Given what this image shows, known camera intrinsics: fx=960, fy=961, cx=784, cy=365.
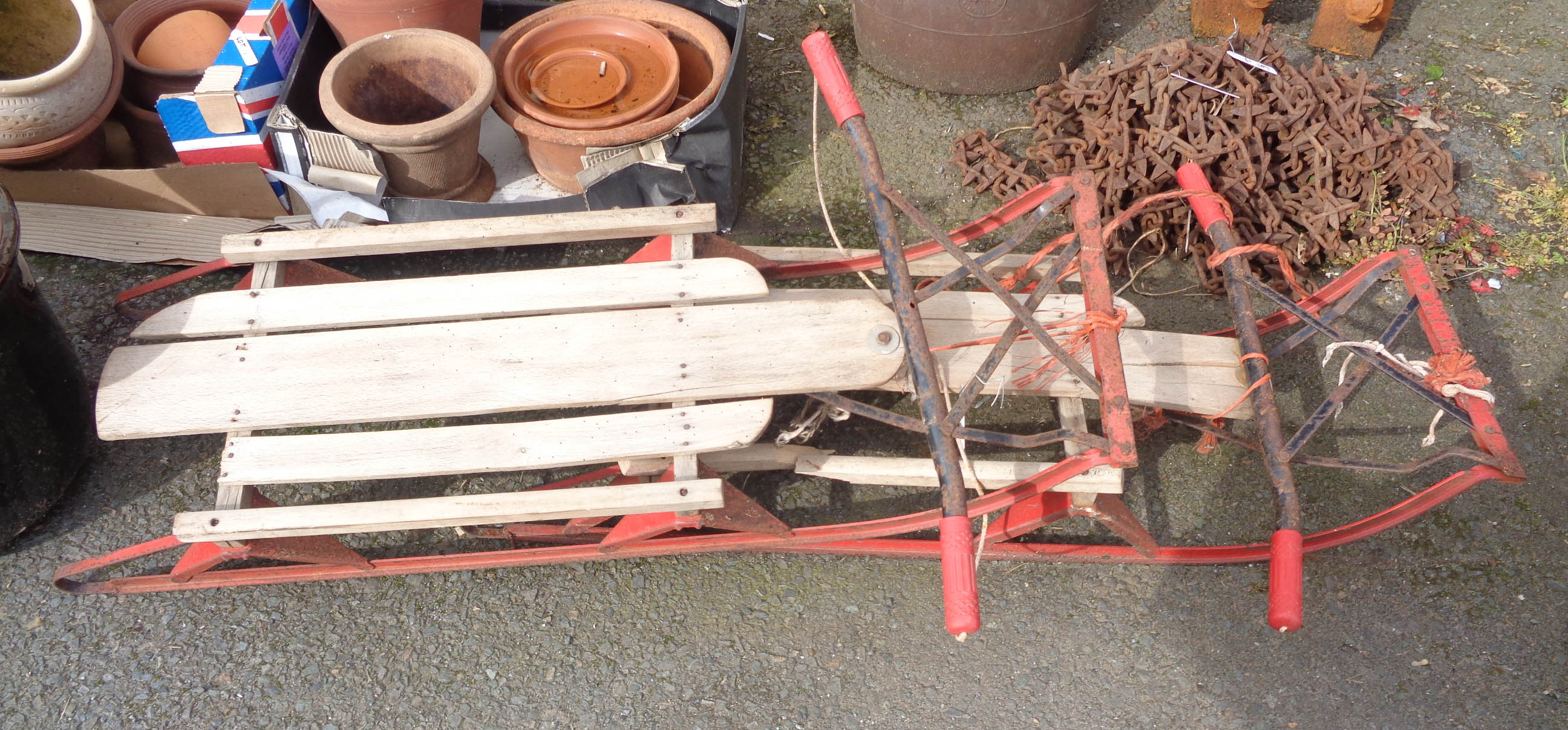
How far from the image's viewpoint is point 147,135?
398cm

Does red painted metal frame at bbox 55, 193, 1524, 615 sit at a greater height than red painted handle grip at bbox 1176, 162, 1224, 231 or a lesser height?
lesser

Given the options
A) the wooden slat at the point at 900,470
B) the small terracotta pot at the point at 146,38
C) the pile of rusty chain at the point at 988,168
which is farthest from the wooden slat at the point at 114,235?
the pile of rusty chain at the point at 988,168

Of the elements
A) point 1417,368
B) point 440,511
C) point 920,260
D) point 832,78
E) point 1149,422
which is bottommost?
point 1149,422

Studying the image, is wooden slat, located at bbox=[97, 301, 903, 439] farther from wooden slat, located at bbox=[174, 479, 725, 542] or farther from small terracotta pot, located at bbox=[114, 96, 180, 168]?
small terracotta pot, located at bbox=[114, 96, 180, 168]

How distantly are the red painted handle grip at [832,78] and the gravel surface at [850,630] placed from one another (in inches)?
52.1

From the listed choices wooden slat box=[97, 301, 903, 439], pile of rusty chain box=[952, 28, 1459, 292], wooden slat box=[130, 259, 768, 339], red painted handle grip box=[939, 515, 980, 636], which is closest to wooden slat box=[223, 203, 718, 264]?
wooden slat box=[130, 259, 768, 339]

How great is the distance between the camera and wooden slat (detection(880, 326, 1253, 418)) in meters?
2.69

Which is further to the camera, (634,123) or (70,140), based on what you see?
(634,123)

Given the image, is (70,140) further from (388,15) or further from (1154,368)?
(1154,368)

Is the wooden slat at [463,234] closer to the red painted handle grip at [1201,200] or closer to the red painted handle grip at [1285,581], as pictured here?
the red painted handle grip at [1201,200]

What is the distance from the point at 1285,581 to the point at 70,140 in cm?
410

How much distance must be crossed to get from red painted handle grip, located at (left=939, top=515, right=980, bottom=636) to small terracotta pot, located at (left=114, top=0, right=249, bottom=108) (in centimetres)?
350

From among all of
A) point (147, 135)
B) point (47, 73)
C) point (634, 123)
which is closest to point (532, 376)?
point (634, 123)

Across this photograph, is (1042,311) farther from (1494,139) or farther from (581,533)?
(1494,139)
